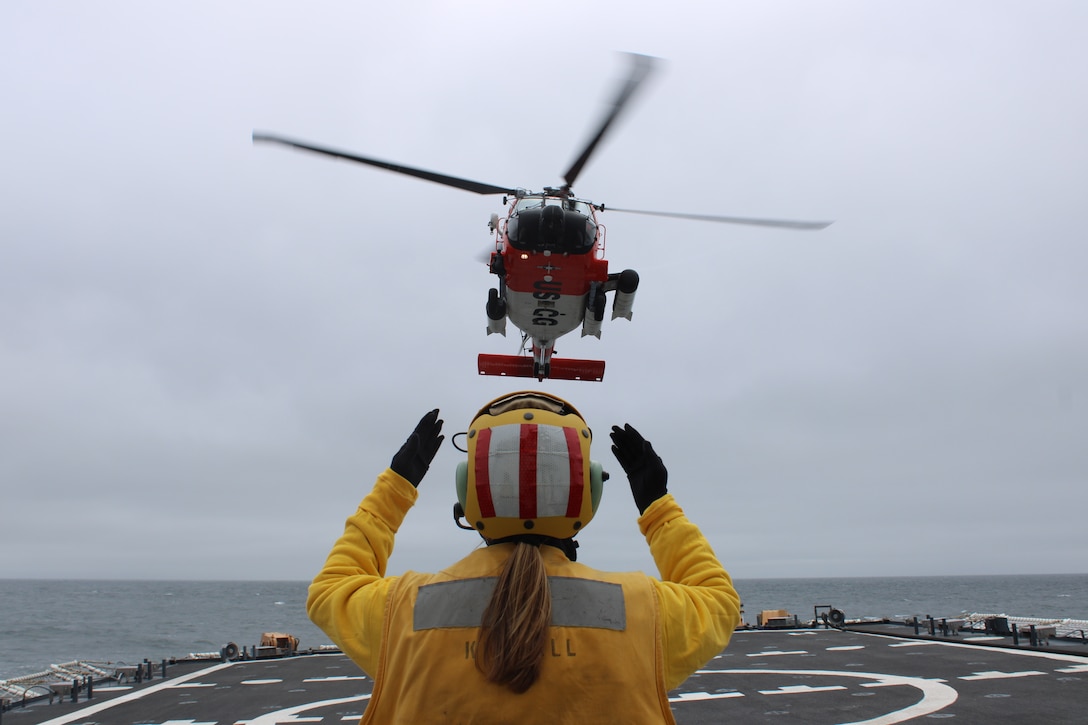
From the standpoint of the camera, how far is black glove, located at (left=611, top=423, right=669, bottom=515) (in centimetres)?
332

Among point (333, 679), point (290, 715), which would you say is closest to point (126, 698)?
point (333, 679)

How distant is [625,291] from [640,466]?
918cm

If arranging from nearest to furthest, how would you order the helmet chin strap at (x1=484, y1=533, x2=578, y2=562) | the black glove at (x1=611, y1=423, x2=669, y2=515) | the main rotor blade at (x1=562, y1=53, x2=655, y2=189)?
1. the helmet chin strap at (x1=484, y1=533, x2=578, y2=562)
2. the black glove at (x1=611, y1=423, x2=669, y2=515)
3. the main rotor blade at (x1=562, y1=53, x2=655, y2=189)

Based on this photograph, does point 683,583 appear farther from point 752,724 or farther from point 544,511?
point 752,724

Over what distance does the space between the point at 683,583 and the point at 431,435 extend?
1472mm

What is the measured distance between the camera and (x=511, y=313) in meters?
12.9

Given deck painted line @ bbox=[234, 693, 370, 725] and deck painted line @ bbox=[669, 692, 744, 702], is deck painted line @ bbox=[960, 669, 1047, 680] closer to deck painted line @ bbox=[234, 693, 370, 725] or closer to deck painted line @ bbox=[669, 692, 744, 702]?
deck painted line @ bbox=[669, 692, 744, 702]

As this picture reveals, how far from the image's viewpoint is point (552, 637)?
8.30 feet

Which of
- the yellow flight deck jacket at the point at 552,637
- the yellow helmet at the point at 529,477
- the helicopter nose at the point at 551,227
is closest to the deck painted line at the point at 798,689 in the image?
the helicopter nose at the point at 551,227

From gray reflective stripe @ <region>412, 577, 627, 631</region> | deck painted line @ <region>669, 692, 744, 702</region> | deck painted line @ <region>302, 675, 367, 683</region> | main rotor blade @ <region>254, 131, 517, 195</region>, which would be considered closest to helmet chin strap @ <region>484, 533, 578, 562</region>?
gray reflective stripe @ <region>412, 577, 627, 631</region>

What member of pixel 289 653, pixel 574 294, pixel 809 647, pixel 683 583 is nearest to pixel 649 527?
pixel 683 583

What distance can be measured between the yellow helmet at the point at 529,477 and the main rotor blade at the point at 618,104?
26.0ft

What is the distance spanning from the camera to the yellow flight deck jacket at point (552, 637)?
2.48m

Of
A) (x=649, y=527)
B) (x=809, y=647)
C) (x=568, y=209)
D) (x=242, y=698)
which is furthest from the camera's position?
(x=809, y=647)
